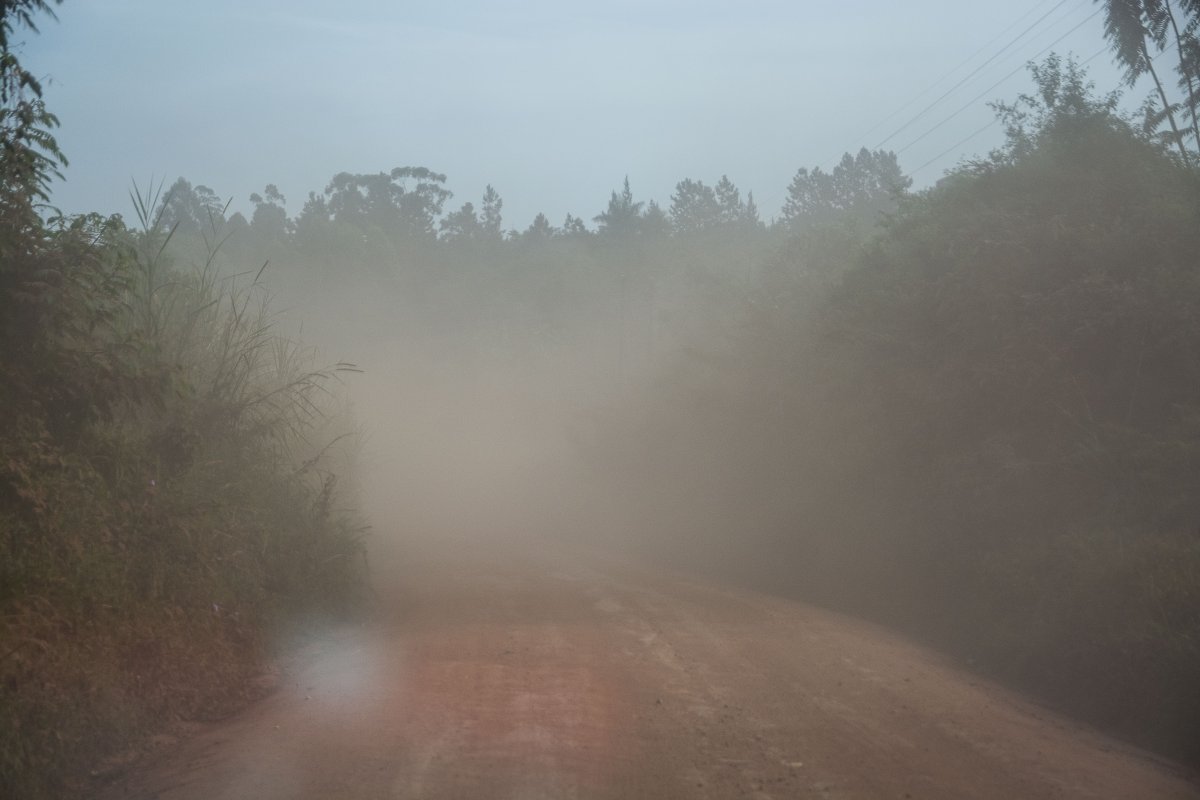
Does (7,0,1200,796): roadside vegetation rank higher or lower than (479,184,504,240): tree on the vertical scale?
lower

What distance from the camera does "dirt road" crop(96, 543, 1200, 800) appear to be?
6641mm

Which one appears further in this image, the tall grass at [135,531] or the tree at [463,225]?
the tree at [463,225]

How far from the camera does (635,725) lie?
796cm

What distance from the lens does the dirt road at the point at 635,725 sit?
261 inches

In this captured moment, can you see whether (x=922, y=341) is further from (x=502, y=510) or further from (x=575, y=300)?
(x=575, y=300)

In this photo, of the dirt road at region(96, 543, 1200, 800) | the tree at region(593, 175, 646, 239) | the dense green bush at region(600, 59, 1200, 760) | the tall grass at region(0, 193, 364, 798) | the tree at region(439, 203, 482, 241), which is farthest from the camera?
the tree at region(439, 203, 482, 241)

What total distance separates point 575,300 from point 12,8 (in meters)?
60.8

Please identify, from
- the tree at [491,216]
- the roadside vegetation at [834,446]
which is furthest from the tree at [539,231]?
the roadside vegetation at [834,446]

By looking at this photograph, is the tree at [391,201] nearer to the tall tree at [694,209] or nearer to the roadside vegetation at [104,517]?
the tall tree at [694,209]

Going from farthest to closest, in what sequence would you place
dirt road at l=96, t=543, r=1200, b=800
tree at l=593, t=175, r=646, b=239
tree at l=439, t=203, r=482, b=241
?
tree at l=439, t=203, r=482, b=241 < tree at l=593, t=175, r=646, b=239 < dirt road at l=96, t=543, r=1200, b=800

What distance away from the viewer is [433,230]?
320 ft

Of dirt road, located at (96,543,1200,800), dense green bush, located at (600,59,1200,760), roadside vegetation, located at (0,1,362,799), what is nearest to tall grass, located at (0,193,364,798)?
roadside vegetation, located at (0,1,362,799)

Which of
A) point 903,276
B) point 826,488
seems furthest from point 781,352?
point 903,276

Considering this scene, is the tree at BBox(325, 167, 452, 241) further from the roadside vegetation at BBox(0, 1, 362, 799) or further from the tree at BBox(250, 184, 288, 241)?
the roadside vegetation at BBox(0, 1, 362, 799)
